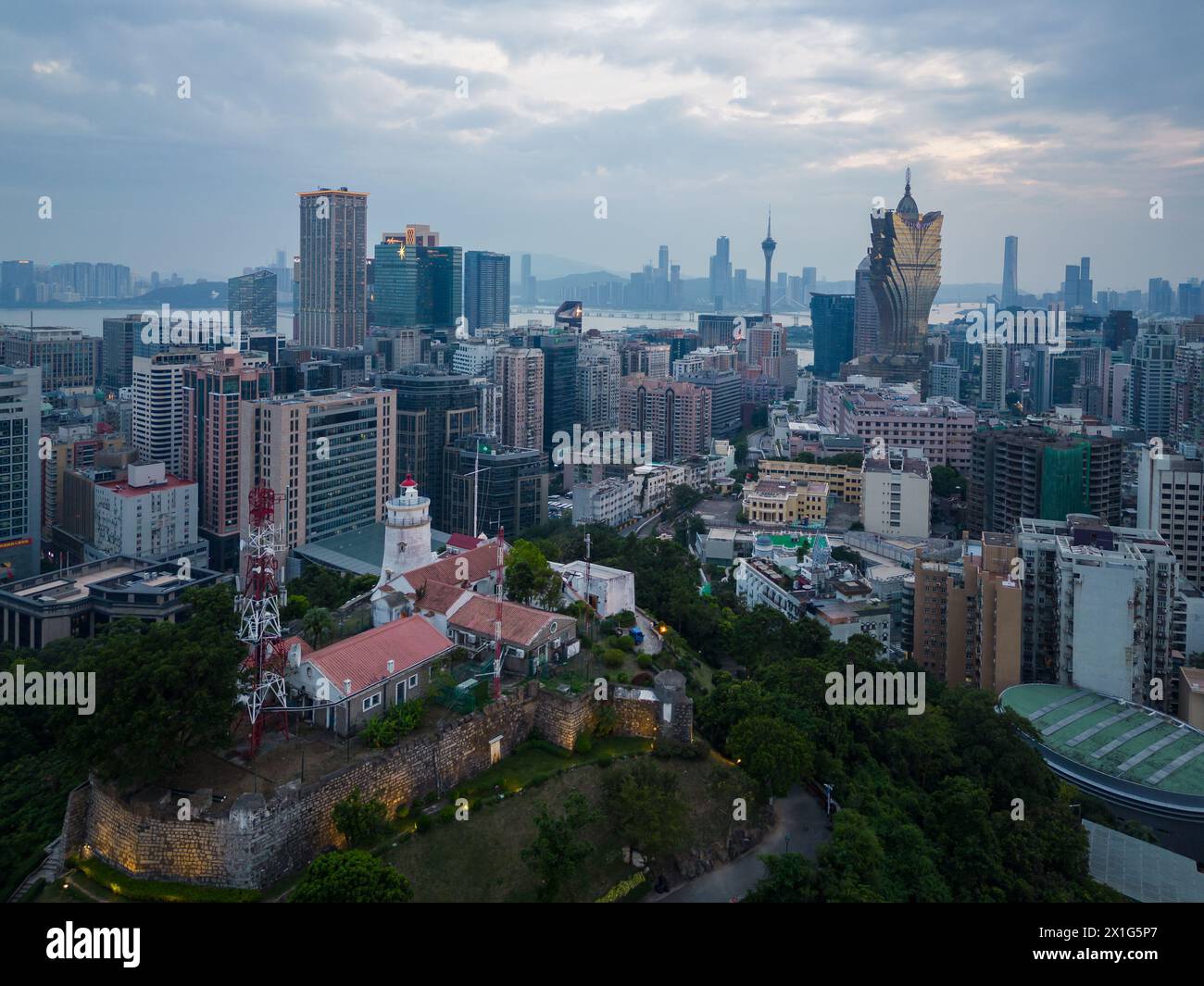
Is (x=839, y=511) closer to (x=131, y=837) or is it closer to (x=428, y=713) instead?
(x=428, y=713)

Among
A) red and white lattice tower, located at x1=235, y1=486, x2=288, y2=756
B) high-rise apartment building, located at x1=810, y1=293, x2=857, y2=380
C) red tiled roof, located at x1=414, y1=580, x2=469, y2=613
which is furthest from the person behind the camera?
high-rise apartment building, located at x1=810, y1=293, x2=857, y2=380

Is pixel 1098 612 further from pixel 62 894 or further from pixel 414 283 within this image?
pixel 414 283

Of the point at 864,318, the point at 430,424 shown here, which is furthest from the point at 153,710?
the point at 864,318

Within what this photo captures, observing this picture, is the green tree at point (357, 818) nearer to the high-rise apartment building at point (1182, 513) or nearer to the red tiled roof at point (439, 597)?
the red tiled roof at point (439, 597)

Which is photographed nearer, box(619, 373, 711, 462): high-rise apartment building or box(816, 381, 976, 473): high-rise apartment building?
box(816, 381, 976, 473): high-rise apartment building

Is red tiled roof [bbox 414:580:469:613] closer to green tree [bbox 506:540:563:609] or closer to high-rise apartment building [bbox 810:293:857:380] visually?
green tree [bbox 506:540:563:609]

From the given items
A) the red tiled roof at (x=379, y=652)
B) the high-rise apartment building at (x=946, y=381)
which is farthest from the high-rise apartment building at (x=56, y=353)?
the high-rise apartment building at (x=946, y=381)

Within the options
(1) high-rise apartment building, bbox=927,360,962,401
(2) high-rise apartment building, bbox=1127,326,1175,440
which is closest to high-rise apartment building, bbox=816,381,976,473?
(2) high-rise apartment building, bbox=1127,326,1175,440
